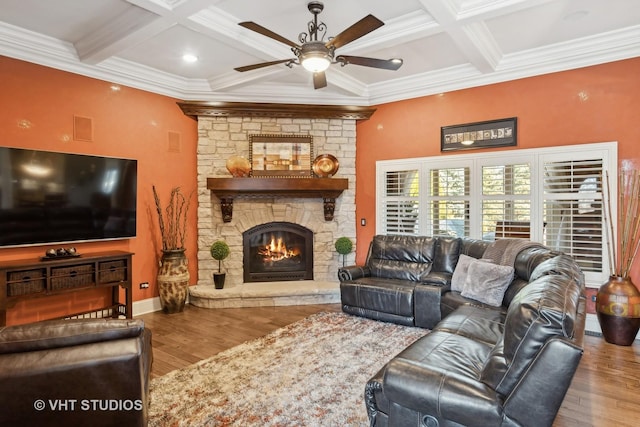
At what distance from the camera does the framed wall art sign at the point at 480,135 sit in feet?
15.2

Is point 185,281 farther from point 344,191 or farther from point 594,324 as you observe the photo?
point 594,324

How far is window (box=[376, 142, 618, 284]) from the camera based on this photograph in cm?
409

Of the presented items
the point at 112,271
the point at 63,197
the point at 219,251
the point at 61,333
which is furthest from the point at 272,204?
the point at 61,333

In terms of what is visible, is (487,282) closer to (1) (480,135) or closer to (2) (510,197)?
(2) (510,197)

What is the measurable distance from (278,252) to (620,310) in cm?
427

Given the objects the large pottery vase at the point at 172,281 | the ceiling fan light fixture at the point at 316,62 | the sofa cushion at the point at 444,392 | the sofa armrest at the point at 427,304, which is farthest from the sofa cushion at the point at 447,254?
the large pottery vase at the point at 172,281

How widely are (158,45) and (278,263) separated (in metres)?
3.37

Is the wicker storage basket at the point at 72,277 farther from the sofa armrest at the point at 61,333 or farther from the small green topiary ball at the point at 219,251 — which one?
the sofa armrest at the point at 61,333

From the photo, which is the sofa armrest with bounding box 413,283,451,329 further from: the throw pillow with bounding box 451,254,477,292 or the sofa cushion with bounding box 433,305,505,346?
the sofa cushion with bounding box 433,305,505,346

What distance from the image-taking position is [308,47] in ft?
9.77

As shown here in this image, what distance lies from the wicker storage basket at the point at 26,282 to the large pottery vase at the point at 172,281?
1.36 m

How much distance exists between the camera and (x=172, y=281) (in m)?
4.81

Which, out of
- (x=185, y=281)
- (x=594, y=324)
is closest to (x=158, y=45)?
(x=185, y=281)

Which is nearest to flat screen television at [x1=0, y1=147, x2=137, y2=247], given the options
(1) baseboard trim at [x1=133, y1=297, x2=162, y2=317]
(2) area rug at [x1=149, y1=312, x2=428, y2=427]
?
(1) baseboard trim at [x1=133, y1=297, x2=162, y2=317]
